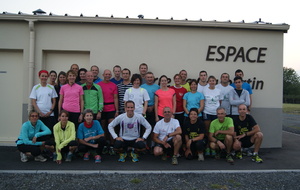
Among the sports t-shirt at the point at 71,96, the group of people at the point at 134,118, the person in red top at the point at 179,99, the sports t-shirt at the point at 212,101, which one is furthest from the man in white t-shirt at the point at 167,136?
the sports t-shirt at the point at 71,96

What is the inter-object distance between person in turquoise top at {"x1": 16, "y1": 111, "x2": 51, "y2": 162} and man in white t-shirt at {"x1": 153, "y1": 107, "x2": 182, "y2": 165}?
100 inches

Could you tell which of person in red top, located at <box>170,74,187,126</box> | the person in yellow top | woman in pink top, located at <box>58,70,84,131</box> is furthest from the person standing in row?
the person in yellow top

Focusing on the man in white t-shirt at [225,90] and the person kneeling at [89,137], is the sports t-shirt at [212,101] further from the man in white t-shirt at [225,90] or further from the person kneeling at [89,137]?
the person kneeling at [89,137]

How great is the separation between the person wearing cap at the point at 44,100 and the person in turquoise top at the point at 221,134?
12.9 ft

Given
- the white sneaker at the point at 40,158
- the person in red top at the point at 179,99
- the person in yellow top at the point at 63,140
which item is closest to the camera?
the person in yellow top at the point at 63,140

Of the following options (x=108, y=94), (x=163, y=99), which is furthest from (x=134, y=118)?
(x=108, y=94)

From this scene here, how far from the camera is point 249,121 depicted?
6137mm

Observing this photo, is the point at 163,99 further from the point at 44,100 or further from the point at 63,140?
the point at 44,100

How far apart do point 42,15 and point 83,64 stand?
1.76 m

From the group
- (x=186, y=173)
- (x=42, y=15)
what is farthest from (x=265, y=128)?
(x=42, y=15)

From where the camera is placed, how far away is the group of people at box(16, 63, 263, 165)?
555cm

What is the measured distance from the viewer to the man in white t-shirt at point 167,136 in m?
5.61

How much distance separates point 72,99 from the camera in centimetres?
577

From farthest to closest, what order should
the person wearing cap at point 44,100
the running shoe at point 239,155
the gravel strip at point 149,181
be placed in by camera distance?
the running shoe at point 239,155, the person wearing cap at point 44,100, the gravel strip at point 149,181
